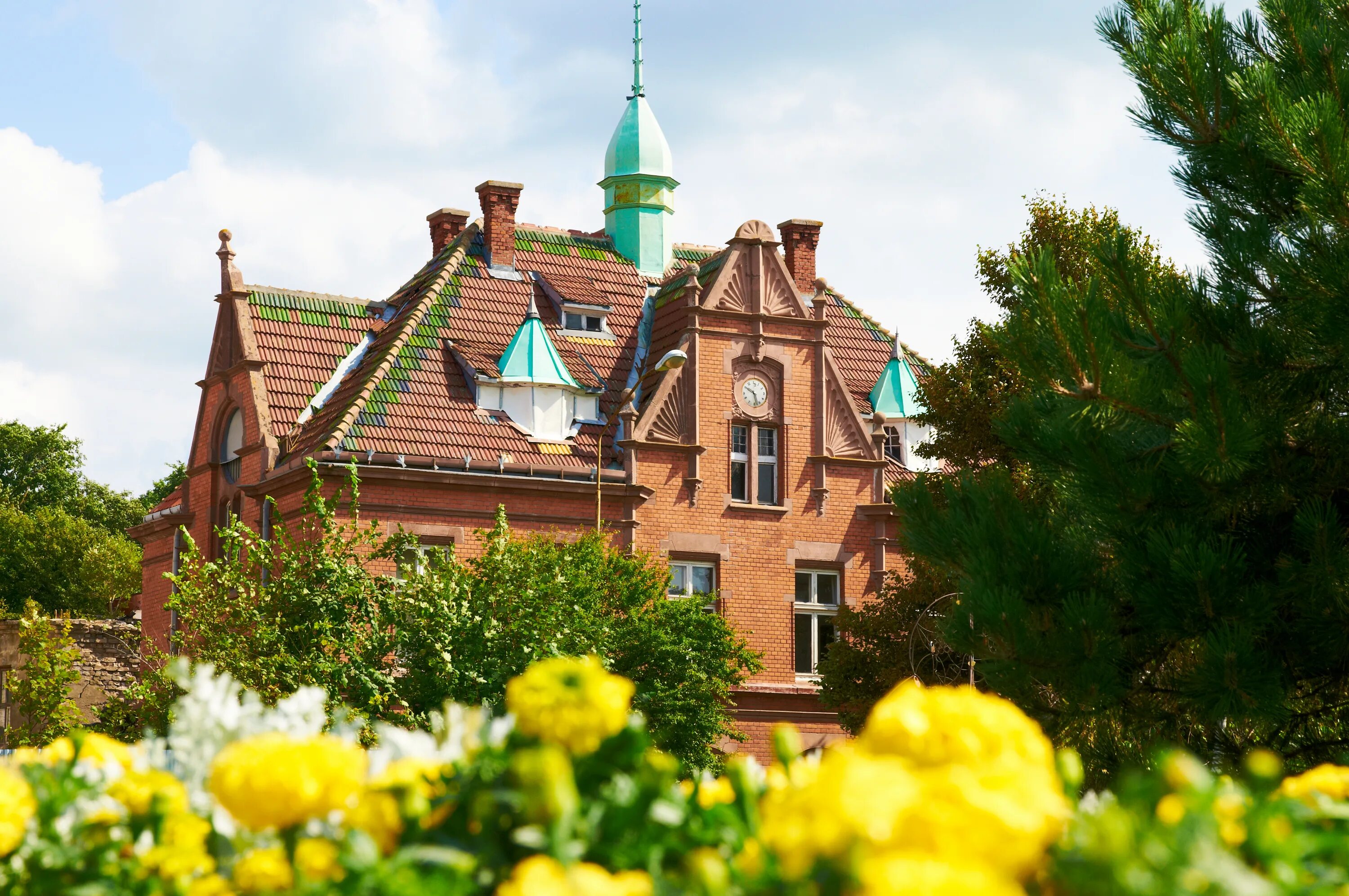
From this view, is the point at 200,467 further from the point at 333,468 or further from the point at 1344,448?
the point at 1344,448

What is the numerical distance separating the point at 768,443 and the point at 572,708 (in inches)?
1185

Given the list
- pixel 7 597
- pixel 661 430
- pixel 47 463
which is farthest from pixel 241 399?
pixel 47 463

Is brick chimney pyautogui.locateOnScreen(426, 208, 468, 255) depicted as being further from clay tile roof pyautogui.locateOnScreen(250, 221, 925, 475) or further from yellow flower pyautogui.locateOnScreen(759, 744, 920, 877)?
yellow flower pyautogui.locateOnScreen(759, 744, 920, 877)

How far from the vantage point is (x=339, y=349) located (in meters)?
32.9

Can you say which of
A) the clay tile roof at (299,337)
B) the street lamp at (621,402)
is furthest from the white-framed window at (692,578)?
the clay tile roof at (299,337)

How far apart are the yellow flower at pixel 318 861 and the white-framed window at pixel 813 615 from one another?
29.4 metres

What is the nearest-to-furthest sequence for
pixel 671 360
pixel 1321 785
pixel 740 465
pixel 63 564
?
pixel 1321 785
pixel 671 360
pixel 740 465
pixel 63 564

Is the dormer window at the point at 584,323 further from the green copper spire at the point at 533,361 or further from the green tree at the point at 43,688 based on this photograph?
the green tree at the point at 43,688

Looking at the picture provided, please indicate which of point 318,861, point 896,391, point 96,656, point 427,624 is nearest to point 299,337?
point 427,624

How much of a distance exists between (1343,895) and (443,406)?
28.8 meters

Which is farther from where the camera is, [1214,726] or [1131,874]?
[1214,726]

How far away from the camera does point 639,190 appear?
3747 centimetres

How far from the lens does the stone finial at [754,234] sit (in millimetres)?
32719

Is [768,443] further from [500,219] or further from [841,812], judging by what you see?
[841,812]
